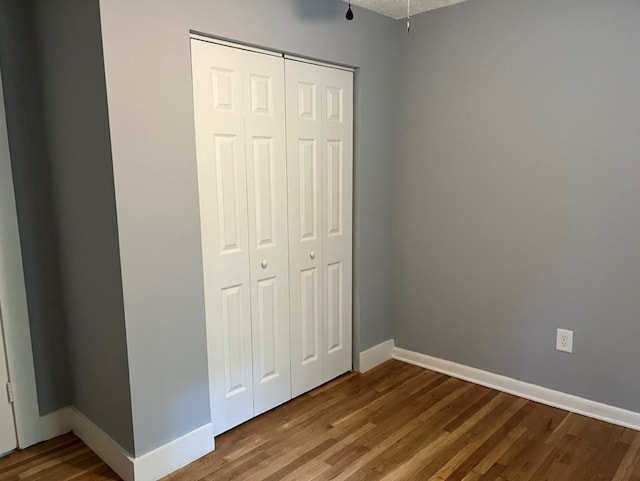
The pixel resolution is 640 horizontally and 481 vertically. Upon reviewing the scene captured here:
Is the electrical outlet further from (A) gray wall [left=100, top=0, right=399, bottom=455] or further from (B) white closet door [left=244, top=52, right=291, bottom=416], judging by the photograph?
(A) gray wall [left=100, top=0, right=399, bottom=455]

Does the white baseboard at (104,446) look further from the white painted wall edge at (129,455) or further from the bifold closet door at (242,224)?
the bifold closet door at (242,224)

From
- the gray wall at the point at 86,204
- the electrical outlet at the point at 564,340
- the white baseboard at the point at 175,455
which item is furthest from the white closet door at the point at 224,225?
the electrical outlet at the point at 564,340

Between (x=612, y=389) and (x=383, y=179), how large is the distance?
5.75 feet

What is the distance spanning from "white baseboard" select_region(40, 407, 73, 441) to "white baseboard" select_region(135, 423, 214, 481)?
0.70 metres

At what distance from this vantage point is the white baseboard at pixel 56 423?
2391mm

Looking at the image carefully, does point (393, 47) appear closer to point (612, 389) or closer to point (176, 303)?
point (176, 303)

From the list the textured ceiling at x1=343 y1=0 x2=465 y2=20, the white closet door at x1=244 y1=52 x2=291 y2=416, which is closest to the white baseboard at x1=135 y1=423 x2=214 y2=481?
the white closet door at x1=244 y1=52 x2=291 y2=416

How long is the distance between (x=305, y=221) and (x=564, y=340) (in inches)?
62.0

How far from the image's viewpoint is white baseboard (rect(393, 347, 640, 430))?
244 cm

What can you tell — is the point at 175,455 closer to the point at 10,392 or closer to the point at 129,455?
the point at 129,455

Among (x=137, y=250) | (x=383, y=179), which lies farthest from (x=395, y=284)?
(x=137, y=250)

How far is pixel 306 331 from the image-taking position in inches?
109

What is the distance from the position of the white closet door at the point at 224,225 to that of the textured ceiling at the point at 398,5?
97cm

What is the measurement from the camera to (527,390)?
8.97 ft
